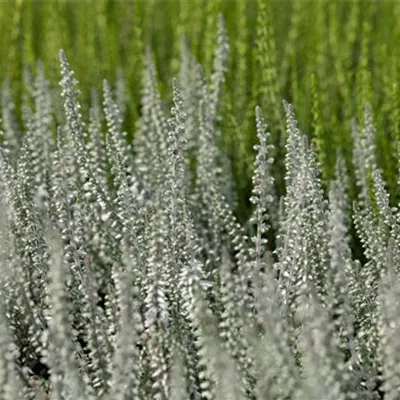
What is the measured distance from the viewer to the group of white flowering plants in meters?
1.65

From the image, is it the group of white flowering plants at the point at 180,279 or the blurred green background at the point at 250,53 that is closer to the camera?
the group of white flowering plants at the point at 180,279

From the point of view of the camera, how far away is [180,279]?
213 cm

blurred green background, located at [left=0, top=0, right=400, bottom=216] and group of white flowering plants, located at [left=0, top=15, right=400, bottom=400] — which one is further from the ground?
blurred green background, located at [left=0, top=0, right=400, bottom=216]

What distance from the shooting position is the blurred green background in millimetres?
3299

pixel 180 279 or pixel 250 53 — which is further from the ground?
pixel 250 53

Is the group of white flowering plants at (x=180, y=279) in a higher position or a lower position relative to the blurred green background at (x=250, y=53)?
lower

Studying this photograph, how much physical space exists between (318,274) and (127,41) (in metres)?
2.18

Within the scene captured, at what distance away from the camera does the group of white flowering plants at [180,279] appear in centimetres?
165

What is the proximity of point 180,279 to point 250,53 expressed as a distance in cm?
193

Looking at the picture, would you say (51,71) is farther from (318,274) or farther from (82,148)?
(318,274)

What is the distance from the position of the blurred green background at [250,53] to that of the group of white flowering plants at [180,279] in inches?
12.2

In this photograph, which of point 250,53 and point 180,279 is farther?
point 250,53

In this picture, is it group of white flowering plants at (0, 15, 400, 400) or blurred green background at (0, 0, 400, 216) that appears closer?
group of white flowering plants at (0, 15, 400, 400)

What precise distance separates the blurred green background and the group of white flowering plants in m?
0.31
